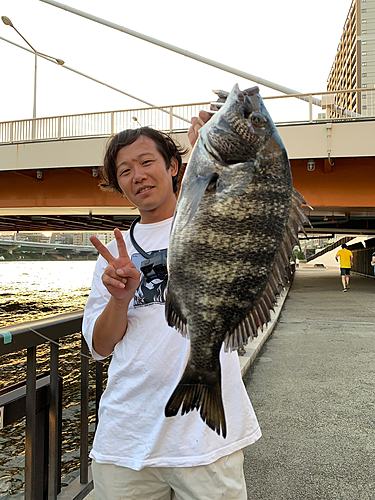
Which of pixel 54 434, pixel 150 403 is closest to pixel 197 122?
pixel 150 403

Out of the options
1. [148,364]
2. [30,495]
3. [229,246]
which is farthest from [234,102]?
[30,495]

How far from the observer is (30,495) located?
2.38 metres

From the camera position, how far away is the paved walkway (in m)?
3.49

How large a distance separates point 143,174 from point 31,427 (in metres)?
1.68

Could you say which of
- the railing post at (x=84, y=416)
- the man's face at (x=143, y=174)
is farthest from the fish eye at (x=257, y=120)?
the railing post at (x=84, y=416)

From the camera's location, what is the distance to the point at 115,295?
4.95ft

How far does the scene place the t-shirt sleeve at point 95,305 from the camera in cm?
183

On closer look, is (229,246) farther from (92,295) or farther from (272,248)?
(92,295)

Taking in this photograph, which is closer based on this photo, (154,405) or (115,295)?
(115,295)

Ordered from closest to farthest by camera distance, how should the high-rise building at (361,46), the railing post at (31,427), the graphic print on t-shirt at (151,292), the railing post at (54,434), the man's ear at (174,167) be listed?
the graphic print on t-shirt at (151,292) < the man's ear at (174,167) < the railing post at (31,427) < the railing post at (54,434) < the high-rise building at (361,46)

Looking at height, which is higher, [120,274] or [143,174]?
[143,174]

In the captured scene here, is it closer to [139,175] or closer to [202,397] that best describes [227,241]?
[202,397]

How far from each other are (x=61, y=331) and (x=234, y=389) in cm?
126

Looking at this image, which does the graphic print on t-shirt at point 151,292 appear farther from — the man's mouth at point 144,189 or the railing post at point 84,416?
the railing post at point 84,416
